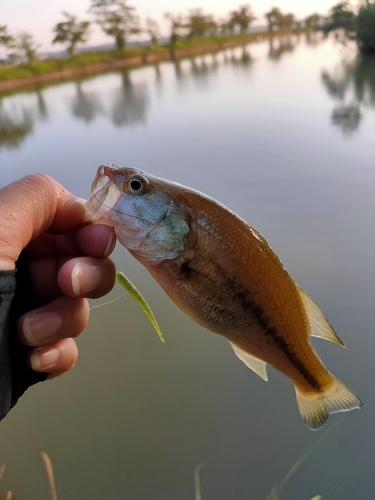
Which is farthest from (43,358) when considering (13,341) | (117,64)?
(117,64)

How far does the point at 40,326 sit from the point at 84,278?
259 mm

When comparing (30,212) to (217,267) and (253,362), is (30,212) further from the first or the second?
(253,362)

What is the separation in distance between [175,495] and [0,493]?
1.01 meters

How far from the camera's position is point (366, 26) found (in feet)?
63.4

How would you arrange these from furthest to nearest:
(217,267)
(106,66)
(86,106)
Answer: (106,66), (86,106), (217,267)

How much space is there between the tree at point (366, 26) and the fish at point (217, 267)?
2295 cm

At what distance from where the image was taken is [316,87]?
11.9 m

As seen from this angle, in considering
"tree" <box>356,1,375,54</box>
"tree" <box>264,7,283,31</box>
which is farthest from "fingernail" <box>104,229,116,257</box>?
"tree" <box>264,7,283,31</box>

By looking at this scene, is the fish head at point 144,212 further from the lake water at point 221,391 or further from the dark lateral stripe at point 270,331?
the lake water at point 221,391

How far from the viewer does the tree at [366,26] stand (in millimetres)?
19250

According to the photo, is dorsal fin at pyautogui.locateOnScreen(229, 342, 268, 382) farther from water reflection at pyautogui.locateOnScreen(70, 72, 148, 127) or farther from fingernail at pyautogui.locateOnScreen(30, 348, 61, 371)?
water reflection at pyautogui.locateOnScreen(70, 72, 148, 127)

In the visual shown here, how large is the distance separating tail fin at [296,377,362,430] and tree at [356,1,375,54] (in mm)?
22997

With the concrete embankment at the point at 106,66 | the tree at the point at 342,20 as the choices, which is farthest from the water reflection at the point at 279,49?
the concrete embankment at the point at 106,66

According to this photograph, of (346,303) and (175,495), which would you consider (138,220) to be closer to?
(175,495)
